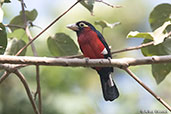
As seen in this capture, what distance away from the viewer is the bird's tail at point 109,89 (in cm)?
328

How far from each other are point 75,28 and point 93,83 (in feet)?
13.7

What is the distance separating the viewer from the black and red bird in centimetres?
333

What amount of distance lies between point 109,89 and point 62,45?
0.66 metres

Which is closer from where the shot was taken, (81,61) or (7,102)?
(81,61)

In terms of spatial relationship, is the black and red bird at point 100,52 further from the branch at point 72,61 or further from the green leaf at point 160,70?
the branch at point 72,61

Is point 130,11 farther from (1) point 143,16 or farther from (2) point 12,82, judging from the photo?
(2) point 12,82

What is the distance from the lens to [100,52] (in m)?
3.40

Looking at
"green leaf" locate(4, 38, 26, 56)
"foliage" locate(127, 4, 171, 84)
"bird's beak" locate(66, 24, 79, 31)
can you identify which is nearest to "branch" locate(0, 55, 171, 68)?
"foliage" locate(127, 4, 171, 84)

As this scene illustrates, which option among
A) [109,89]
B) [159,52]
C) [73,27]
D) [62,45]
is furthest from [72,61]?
[73,27]

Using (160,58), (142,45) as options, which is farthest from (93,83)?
(160,58)

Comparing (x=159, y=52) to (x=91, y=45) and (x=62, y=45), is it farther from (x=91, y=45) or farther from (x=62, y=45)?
(x=62, y=45)

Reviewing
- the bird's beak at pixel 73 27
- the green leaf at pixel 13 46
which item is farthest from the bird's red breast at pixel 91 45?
the green leaf at pixel 13 46

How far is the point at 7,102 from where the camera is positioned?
5.64 meters

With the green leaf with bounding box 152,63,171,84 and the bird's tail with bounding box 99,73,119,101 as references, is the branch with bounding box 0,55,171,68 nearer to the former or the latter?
the green leaf with bounding box 152,63,171,84
